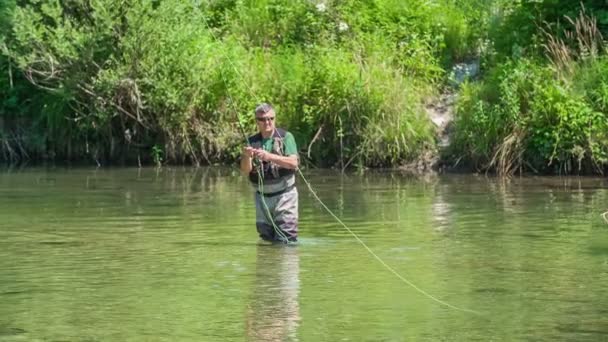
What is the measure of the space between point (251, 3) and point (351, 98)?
175 inches

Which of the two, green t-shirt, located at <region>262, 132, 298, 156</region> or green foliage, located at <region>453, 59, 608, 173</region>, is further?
green foliage, located at <region>453, 59, 608, 173</region>

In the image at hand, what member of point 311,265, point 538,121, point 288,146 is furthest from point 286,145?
point 538,121

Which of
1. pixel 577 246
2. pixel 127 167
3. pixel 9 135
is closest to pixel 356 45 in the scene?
pixel 127 167

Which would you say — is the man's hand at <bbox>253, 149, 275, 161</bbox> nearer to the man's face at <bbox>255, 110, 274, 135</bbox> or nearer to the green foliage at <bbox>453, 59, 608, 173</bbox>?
the man's face at <bbox>255, 110, 274, 135</bbox>

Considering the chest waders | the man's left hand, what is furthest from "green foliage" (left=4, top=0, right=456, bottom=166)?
the man's left hand

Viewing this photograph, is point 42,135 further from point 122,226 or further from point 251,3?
point 122,226

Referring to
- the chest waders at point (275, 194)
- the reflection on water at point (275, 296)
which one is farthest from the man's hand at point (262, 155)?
the reflection on water at point (275, 296)

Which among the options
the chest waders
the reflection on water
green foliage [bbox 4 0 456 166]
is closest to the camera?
the reflection on water

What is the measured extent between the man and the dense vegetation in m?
8.48

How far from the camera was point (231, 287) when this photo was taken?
11469 mm

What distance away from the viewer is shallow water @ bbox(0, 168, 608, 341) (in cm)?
984

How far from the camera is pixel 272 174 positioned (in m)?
13.5

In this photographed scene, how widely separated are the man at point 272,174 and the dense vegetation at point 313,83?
8478 mm

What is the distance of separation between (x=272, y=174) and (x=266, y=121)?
57 cm
